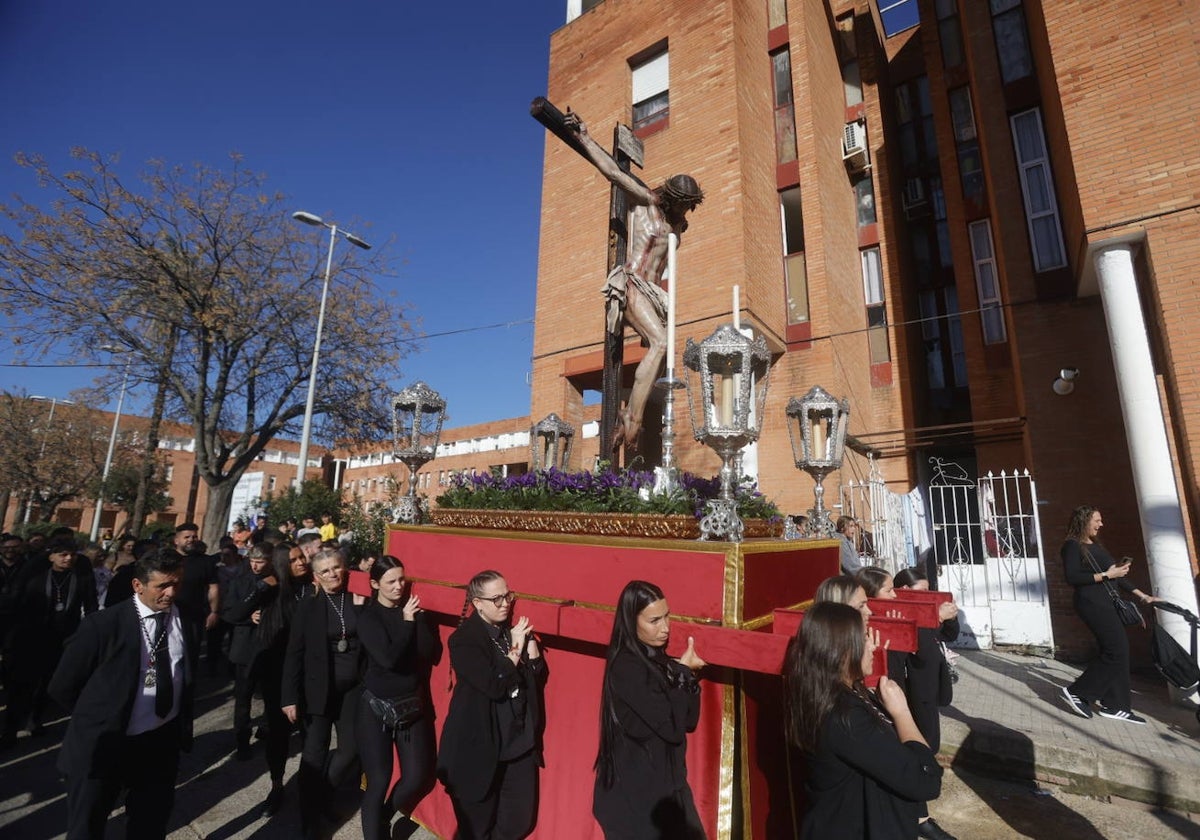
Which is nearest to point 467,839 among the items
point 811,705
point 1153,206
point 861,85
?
point 811,705

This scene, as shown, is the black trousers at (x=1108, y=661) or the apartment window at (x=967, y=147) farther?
the apartment window at (x=967, y=147)

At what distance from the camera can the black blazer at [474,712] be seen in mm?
2768

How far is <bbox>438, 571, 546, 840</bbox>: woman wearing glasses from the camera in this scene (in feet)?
9.14

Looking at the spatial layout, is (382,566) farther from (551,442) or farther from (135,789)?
(551,442)

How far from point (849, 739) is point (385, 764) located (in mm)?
2658

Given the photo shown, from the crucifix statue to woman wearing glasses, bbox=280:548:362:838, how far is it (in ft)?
7.59

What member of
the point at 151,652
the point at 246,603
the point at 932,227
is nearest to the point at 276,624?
the point at 246,603

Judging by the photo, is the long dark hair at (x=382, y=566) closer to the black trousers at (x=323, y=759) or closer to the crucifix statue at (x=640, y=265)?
the black trousers at (x=323, y=759)

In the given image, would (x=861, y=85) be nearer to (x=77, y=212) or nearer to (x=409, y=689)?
(x=409, y=689)

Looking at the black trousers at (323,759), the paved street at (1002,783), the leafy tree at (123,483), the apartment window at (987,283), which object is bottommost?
the paved street at (1002,783)

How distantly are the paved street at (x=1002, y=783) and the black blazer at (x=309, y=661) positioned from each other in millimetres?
944

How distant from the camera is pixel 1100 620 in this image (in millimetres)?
5441

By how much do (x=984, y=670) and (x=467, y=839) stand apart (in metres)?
7.36

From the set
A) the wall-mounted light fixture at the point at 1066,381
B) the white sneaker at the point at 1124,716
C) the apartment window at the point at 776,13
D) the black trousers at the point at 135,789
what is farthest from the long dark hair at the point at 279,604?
the apartment window at the point at 776,13
